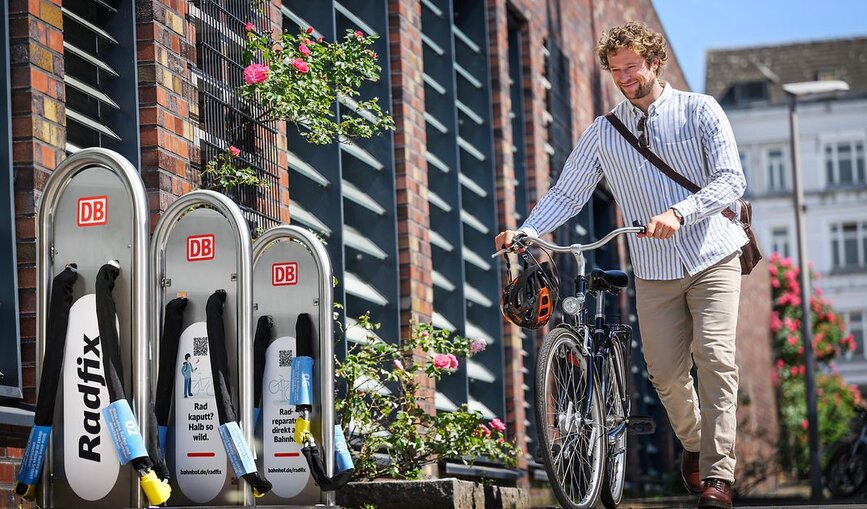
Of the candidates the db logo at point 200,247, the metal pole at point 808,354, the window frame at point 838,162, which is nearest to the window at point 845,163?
the window frame at point 838,162

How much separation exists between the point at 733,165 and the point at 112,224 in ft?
8.38

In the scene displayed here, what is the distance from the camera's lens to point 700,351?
600 centimetres

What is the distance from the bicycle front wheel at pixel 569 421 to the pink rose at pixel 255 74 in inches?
72.9

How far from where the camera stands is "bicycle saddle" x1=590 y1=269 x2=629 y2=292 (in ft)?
20.4

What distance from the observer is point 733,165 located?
5797mm

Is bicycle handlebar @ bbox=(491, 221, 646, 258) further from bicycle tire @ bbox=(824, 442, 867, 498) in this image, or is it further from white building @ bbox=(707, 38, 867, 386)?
white building @ bbox=(707, 38, 867, 386)

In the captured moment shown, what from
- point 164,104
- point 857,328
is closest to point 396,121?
point 164,104

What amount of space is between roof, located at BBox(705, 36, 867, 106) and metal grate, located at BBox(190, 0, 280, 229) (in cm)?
4786

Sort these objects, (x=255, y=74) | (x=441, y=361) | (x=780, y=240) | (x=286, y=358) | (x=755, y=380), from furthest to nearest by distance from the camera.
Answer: (x=780, y=240), (x=755, y=380), (x=441, y=361), (x=255, y=74), (x=286, y=358)

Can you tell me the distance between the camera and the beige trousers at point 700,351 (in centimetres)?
595

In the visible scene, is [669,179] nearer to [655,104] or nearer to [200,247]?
[655,104]

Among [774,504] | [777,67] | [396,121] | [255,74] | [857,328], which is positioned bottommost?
[774,504]

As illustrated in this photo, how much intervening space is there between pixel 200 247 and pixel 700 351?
2.23 metres

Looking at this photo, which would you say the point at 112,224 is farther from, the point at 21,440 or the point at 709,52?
the point at 709,52
